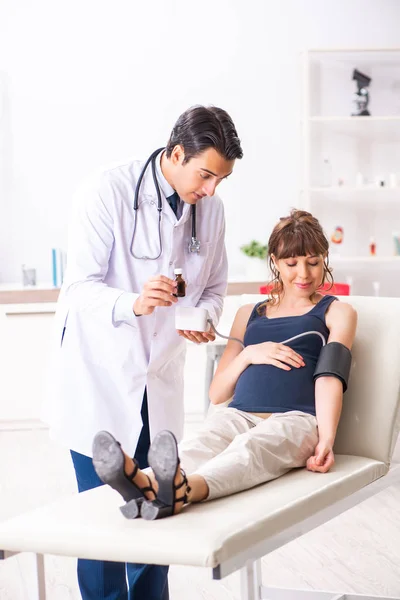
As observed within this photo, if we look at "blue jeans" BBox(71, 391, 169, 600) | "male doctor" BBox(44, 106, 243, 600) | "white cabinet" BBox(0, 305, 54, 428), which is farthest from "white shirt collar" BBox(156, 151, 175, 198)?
"white cabinet" BBox(0, 305, 54, 428)

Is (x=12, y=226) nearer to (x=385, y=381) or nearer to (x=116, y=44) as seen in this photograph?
(x=116, y=44)

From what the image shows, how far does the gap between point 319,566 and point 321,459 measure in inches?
28.3

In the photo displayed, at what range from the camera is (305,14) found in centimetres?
476

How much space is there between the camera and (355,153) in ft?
15.9

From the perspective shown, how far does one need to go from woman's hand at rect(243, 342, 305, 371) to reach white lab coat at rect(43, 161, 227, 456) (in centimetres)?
21

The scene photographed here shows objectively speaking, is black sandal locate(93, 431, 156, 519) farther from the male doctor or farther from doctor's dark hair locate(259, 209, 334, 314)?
doctor's dark hair locate(259, 209, 334, 314)

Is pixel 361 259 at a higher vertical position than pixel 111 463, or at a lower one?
higher

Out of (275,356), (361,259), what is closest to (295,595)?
(275,356)

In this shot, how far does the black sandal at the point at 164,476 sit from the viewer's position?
1.37 m

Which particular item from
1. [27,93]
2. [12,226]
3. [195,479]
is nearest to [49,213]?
[12,226]

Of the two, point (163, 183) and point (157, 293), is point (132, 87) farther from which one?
A: point (157, 293)

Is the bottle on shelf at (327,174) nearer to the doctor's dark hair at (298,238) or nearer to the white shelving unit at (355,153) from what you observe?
the white shelving unit at (355,153)

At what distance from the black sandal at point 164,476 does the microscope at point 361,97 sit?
3619mm

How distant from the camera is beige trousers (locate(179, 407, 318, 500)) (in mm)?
1590
